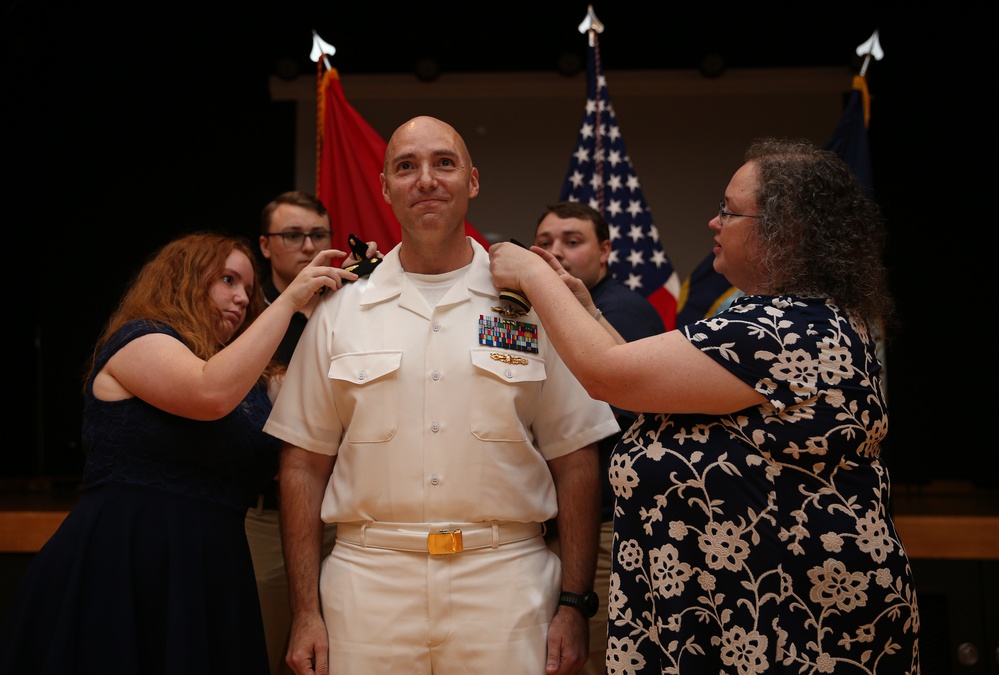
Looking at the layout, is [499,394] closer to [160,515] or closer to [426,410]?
[426,410]

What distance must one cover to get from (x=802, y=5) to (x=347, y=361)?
4.99 m

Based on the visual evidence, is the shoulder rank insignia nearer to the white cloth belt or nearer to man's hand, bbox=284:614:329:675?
the white cloth belt

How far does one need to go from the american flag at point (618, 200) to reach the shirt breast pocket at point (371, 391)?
234cm

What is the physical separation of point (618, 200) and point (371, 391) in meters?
2.54

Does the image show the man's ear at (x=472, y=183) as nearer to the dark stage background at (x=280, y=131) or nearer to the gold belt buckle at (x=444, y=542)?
the gold belt buckle at (x=444, y=542)

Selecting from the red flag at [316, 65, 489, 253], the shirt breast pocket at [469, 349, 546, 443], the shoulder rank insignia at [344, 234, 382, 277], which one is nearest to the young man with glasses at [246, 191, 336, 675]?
the red flag at [316, 65, 489, 253]

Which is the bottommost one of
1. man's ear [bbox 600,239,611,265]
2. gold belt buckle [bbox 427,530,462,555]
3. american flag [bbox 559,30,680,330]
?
gold belt buckle [bbox 427,530,462,555]

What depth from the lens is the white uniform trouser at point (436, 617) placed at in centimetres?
202

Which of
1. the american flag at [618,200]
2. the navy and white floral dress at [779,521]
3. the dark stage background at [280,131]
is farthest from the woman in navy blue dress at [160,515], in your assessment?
the dark stage background at [280,131]

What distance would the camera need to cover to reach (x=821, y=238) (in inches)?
71.1

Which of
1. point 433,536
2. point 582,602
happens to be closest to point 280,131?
point 433,536

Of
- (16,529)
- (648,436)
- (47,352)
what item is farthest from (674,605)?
(47,352)

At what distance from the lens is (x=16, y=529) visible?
4.34 m

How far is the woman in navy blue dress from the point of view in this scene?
6.68ft
